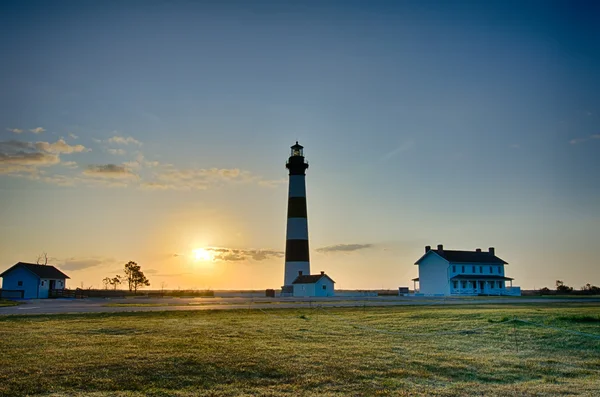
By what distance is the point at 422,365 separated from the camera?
1386 cm

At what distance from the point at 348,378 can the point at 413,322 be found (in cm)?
1248

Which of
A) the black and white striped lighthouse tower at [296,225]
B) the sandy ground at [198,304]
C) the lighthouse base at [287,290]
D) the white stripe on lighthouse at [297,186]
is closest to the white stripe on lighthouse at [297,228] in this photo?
the black and white striped lighthouse tower at [296,225]

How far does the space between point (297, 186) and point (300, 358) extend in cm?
5161

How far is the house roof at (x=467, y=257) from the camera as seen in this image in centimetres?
7300

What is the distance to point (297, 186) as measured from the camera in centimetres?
6562

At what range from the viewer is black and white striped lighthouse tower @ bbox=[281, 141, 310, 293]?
6500 centimetres

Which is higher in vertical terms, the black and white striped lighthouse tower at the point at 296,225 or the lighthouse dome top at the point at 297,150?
the lighthouse dome top at the point at 297,150

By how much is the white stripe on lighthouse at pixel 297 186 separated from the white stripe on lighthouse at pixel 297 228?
321 cm

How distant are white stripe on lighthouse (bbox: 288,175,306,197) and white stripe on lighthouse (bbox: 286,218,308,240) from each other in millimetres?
3211

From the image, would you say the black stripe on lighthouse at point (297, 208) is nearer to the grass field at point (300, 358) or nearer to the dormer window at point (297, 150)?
the dormer window at point (297, 150)

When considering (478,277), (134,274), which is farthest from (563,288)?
(134,274)

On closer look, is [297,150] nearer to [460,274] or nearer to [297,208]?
[297,208]

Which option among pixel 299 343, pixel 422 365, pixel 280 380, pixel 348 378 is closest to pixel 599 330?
pixel 422 365

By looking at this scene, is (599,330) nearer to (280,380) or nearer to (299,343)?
(299,343)
